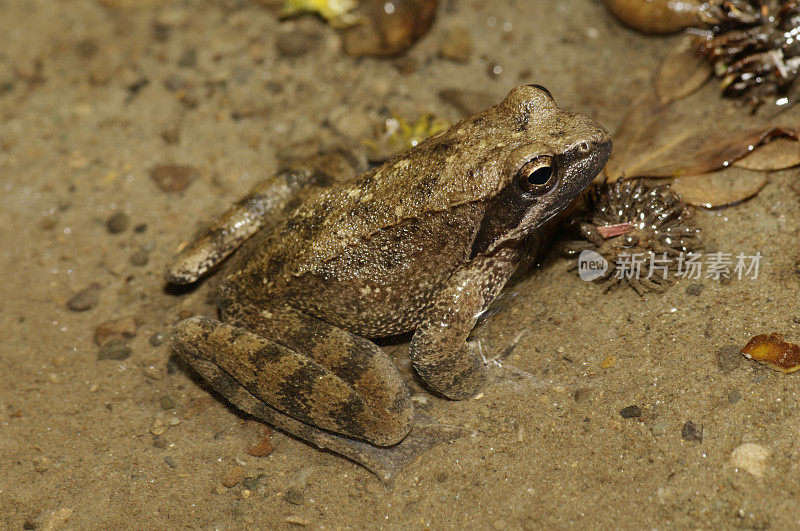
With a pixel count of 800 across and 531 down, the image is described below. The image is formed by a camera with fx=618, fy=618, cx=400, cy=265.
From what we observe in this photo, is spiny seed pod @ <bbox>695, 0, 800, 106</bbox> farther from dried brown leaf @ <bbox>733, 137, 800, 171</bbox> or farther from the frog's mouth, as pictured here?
the frog's mouth

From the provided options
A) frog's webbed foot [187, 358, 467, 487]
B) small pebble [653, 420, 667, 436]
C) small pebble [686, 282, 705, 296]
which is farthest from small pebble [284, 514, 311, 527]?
small pebble [686, 282, 705, 296]

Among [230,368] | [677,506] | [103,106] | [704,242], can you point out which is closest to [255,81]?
[103,106]

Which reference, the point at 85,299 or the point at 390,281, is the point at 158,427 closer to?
the point at 85,299

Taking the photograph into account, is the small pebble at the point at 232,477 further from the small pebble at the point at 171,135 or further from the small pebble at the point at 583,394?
the small pebble at the point at 171,135

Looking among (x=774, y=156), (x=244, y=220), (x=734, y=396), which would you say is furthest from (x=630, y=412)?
(x=244, y=220)

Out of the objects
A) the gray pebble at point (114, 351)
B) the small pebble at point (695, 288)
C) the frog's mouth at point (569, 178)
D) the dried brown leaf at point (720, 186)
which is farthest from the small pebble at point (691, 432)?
the gray pebble at point (114, 351)

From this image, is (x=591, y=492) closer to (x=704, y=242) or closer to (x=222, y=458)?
(x=704, y=242)
